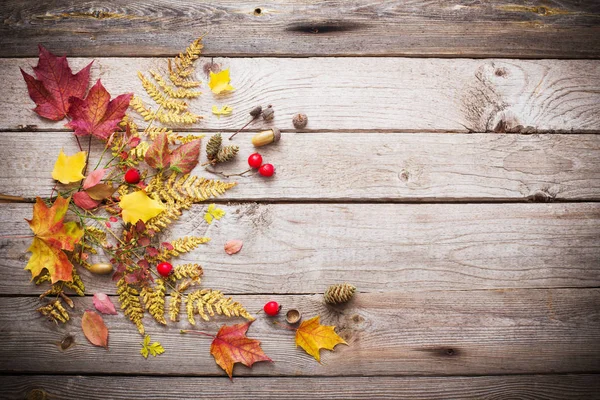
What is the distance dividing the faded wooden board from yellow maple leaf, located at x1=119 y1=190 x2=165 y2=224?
25 cm

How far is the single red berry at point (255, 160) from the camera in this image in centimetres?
108

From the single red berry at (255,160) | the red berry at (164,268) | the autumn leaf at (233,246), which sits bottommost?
the red berry at (164,268)

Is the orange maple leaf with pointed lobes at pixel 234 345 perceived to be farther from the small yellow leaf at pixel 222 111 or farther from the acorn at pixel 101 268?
the small yellow leaf at pixel 222 111

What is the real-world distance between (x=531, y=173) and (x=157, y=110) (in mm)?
1001

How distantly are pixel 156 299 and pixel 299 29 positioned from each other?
805 millimetres

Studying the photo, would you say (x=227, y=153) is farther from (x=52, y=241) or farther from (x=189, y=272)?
(x=52, y=241)

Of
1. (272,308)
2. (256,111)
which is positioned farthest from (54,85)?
(272,308)

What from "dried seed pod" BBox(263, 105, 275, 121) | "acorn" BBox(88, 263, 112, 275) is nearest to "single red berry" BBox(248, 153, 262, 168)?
"dried seed pod" BBox(263, 105, 275, 121)

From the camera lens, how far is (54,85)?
1.08 meters

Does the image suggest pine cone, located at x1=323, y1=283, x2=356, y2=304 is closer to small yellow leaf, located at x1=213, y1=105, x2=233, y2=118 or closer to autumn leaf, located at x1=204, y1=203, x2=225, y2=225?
autumn leaf, located at x1=204, y1=203, x2=225, y2=225

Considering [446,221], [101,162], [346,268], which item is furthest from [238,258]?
[446,221]

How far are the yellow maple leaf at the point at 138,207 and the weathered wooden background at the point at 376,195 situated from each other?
9cm

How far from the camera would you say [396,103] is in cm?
115

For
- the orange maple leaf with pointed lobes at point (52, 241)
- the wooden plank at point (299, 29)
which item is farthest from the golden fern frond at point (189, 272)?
the wooden plank at point (299, 29)
